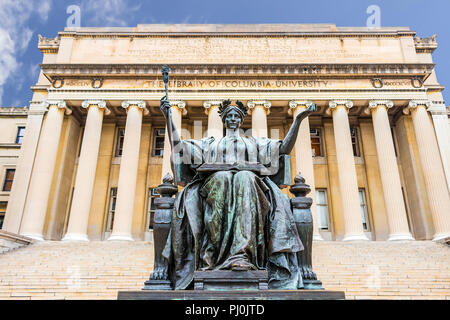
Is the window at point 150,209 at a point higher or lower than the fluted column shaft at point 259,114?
lower

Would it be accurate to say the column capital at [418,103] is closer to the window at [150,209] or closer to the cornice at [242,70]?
the cornice at [242,70]

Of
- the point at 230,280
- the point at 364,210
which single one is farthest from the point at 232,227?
the point at 364,210

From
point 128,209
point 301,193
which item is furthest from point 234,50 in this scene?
point 301,193

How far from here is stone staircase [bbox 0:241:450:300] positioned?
10059mm

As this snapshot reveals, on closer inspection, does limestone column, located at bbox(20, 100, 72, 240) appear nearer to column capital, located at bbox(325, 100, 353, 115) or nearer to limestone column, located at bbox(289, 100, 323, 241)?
limestone column, located at bbox(289, 100, 323, 241)

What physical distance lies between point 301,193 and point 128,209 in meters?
17.6

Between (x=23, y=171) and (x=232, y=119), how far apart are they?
68.7 feet

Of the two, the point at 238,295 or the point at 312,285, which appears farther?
the point at 312,285

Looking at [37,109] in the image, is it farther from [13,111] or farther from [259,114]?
[13,111]

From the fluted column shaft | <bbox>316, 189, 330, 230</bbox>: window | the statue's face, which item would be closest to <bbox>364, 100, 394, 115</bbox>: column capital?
<bbox>316, 189, 330, 230</bbox>: window

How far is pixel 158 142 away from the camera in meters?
26.3

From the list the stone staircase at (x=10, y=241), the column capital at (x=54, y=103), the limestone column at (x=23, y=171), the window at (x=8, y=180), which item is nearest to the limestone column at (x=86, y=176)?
the column capital at (x=54, y=103)

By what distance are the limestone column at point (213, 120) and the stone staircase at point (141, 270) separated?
7766 mm

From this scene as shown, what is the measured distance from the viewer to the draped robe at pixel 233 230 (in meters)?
3.93
